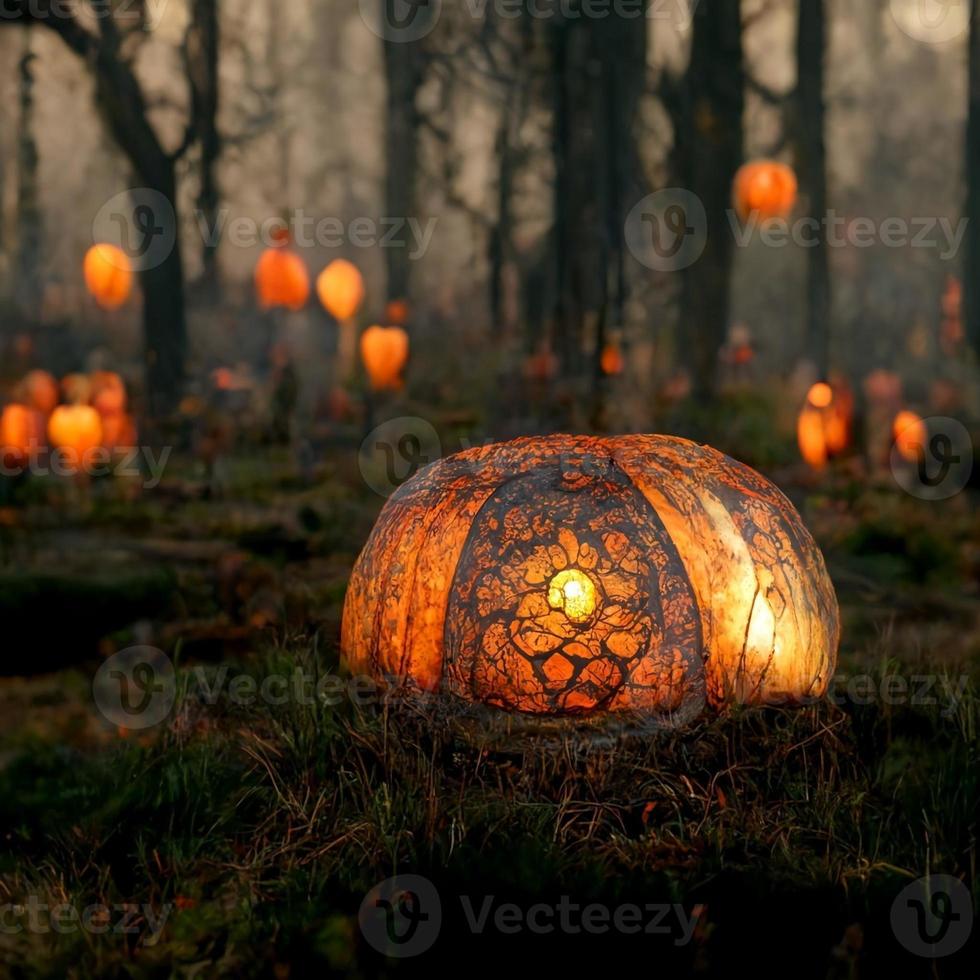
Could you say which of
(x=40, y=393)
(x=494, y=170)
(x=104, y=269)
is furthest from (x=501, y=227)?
(x=40, y=393)

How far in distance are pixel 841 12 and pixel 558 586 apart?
26.3m

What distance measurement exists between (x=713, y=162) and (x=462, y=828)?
37.4 feet

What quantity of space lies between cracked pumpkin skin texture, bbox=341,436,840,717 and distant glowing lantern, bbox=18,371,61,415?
36.6 feet

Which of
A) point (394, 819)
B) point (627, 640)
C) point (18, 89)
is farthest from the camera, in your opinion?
point (18, 89)

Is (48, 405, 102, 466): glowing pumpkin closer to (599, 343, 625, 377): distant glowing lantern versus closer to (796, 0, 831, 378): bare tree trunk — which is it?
(599, 343, 625, 377): distant glowing lantern

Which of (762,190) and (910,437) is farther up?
(762,190)

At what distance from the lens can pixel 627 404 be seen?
11773 mm

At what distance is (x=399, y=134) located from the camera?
15414 mm

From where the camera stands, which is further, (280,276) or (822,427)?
(280,276)

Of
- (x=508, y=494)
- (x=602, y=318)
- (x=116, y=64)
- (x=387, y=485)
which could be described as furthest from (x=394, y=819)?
(x=116, y=64)

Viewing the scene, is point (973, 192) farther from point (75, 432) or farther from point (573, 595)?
point (573, 595)

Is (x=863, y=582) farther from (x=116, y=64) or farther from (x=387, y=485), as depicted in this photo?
(x=116, y=64)

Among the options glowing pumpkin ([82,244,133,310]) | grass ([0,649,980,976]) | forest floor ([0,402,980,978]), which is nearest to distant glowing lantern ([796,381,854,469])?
forest floor ([0,402,980,978])

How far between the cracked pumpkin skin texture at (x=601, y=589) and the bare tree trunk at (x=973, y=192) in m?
12.5
